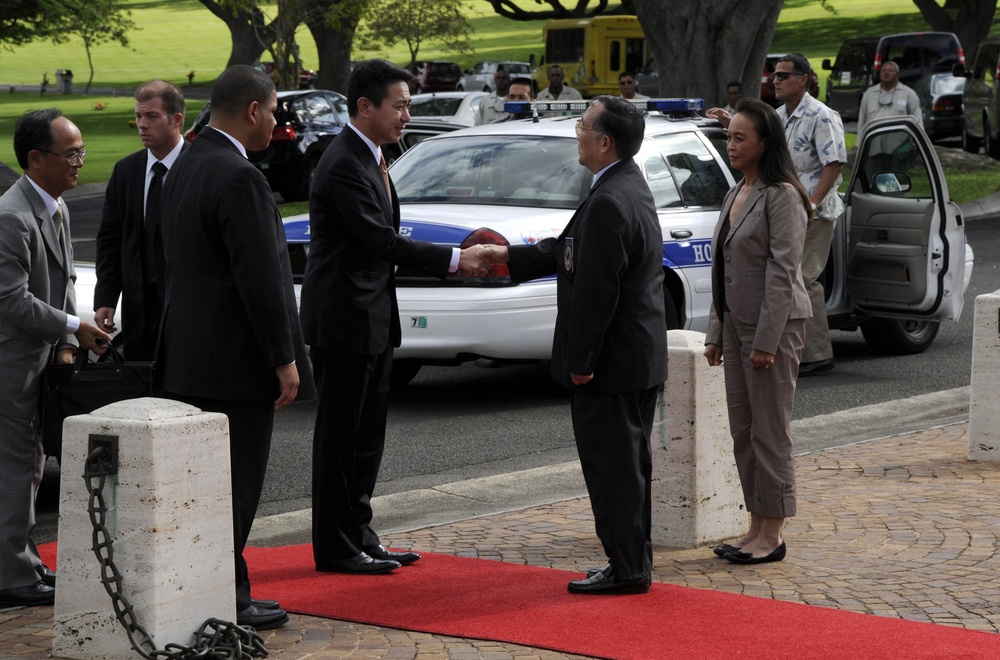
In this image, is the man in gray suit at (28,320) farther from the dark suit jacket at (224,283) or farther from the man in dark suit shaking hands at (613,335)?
the man in dark suit shaking hands at (613,335)

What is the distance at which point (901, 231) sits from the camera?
10.3 m

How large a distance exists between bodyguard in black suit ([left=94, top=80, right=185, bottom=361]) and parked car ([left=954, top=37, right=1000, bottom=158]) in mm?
22568

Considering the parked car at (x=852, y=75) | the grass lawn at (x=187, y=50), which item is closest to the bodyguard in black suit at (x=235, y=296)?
the parked car at (x=852, y=75)

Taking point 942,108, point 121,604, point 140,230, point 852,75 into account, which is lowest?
point 121,604

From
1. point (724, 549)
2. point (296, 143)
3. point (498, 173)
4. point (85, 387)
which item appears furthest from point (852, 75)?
point (85, 387)

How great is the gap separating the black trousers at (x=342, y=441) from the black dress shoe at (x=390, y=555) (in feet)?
0.09

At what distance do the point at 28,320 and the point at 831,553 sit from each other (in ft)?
10.9

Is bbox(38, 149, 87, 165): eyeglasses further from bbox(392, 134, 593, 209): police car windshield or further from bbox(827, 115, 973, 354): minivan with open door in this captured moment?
bbox(827, 115, 973, 354): minivan with open door

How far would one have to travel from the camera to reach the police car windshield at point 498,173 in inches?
368

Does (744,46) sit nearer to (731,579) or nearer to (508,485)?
(508,485)

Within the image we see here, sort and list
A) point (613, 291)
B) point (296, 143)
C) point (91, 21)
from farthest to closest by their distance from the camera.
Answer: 1. point (91, 21)
2. point (296, 143)
3. point (613, 291)

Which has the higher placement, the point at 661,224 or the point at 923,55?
the point at 923,55

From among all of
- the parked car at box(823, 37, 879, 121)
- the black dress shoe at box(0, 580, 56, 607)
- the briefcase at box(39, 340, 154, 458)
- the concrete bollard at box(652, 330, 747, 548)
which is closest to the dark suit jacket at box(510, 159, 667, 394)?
the concrete bollard at box(652, 330, 747, 548)

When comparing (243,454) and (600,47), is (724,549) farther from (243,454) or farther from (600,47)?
(600,47)
